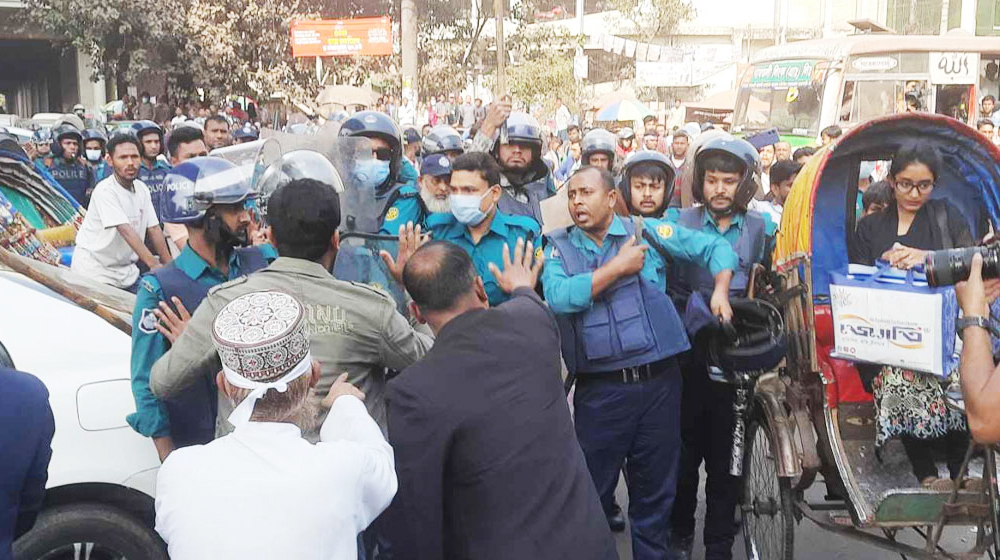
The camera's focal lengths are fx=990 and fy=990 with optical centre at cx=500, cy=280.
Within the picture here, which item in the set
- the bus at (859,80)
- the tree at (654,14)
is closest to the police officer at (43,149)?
the bus at (859,80)

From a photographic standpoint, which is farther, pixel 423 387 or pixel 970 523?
pixel 970 523

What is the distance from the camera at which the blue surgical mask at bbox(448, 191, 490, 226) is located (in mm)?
4383

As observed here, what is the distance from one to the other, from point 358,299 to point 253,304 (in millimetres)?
727

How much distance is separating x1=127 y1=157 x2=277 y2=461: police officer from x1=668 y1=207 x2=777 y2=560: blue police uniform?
1942 mm

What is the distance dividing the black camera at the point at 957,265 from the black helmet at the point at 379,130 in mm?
3154

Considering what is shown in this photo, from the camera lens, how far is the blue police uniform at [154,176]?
7.22 meters

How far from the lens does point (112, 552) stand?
10.9 feet

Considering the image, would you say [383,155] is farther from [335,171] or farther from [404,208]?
[335,171]

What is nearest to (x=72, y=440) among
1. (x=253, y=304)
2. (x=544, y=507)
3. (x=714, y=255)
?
(x=253, y=304)

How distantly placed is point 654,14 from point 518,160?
34.1 metres

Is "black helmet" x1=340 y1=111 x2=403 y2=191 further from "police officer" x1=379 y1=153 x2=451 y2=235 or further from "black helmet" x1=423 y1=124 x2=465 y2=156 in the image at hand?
"black helmet" x1=423 y1=124 x2=465 y2=156

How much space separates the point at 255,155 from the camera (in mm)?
4551

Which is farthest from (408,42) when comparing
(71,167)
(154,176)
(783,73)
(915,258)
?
(915,258)

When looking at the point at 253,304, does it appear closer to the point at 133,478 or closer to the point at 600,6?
the point at 133,478
